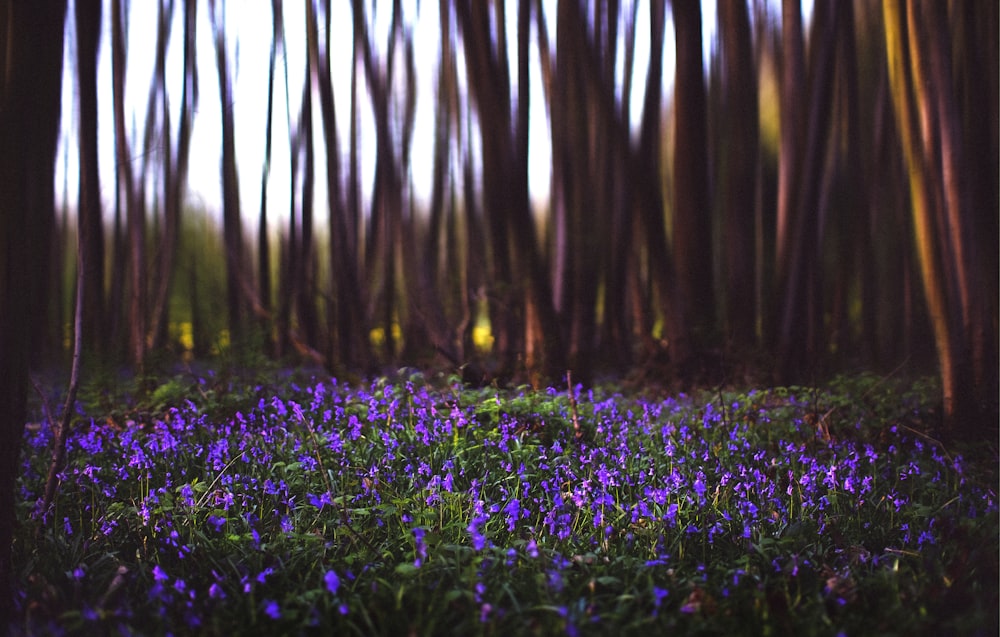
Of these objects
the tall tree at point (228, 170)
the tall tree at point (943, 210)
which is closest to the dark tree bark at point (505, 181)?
the tall tree at point (943, 210)

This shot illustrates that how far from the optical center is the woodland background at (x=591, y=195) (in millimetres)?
5820

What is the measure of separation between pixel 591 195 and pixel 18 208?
8886 millimetres

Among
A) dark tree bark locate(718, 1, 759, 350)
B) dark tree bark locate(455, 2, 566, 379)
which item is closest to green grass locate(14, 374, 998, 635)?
dark tree bark locate(455, 2, 566, 379)

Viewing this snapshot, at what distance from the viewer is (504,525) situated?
12.5 ft

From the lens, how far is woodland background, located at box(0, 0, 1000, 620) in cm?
582

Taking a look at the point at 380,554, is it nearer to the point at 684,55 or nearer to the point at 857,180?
the point at 684,55

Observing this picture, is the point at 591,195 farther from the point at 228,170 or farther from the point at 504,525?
the point at 504,525

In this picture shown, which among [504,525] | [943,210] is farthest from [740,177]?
[504,525]

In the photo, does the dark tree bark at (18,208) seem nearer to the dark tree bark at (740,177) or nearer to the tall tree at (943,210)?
the tall tree at (943,210)

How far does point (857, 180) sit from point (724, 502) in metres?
9.30

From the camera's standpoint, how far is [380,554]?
10.7 ft

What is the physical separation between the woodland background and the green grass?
2.78 feet

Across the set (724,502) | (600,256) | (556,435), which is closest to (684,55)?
(600,256)

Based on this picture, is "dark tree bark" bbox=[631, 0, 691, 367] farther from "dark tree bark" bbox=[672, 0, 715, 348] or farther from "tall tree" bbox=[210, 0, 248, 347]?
"tall tree" bbox=[210, 0, 248, 347]
